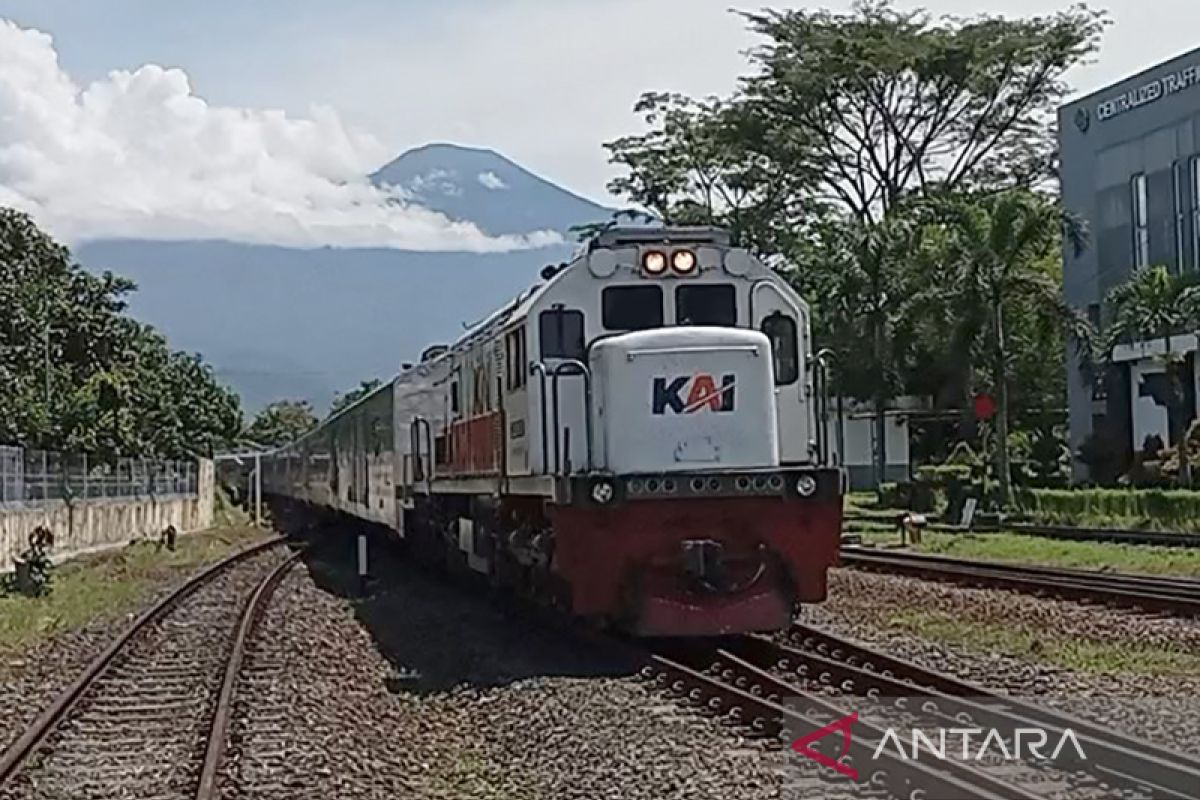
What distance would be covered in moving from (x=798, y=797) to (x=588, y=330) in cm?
674

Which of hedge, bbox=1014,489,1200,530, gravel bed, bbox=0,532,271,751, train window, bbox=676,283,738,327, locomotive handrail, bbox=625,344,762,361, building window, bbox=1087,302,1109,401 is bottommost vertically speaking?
gravel bed, bbox=0,532,271,751

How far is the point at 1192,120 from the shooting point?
45781mm

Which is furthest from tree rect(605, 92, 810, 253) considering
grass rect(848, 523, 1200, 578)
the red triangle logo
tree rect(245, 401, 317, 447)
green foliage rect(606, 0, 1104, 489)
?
tree rect(245, 401, 317, 447)

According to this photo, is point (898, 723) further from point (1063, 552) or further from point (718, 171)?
point (718, 171)

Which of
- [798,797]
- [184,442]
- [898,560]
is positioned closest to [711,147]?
[184,442]

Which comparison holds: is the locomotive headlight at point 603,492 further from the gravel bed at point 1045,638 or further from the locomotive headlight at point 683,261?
the gravel bed at point 1045,638

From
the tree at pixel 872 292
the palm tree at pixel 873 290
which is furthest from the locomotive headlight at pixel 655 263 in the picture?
the palm tree at pixel 873 290

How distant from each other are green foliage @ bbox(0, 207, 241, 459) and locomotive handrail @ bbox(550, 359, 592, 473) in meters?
24.5

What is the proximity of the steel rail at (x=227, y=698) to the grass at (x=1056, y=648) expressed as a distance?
6024 millimetres

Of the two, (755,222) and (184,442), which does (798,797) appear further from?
(184,442)

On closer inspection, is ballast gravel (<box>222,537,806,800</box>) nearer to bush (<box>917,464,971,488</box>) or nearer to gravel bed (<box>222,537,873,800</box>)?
gravel bed (<box>222,537,873,800</box>)

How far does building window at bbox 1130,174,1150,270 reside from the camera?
48816 mm

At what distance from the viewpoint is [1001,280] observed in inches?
1436

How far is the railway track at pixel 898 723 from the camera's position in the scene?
8.28m
